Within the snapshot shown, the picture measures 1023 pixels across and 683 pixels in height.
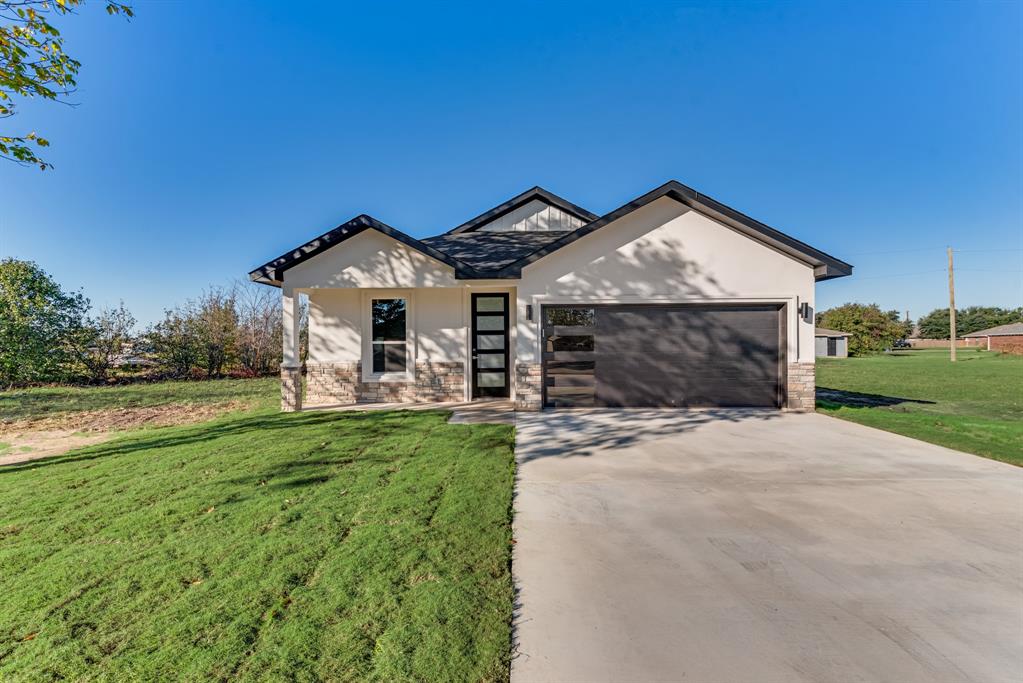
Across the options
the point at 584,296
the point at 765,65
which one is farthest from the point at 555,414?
the point at 765,65

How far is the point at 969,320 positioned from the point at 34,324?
10124cm

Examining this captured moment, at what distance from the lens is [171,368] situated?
664 inches

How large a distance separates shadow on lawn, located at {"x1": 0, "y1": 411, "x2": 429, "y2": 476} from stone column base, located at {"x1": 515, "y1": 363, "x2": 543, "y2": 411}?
2.04m

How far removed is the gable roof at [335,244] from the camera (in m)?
9.30

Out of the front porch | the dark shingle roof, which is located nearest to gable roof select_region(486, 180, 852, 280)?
the dark shingle roof

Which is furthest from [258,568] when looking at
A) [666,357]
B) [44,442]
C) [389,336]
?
[666,357]

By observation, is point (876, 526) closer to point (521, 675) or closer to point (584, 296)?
point (521, 675)

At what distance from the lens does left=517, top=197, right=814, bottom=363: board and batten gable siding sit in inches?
361

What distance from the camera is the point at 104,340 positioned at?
51.6 ft

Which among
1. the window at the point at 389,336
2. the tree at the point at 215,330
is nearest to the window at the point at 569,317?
the window at the point at 389,336

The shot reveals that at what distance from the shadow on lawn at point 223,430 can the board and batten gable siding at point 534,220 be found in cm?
729

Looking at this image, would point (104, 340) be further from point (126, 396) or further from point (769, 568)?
point (769, 568)

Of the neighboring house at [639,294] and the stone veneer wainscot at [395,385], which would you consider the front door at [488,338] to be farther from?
the neighboring house at [639,294]

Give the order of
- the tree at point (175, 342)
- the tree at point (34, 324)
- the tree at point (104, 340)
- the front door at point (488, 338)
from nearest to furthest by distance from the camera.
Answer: the front door at point (488, 338)
the tree at point (34, 324)
the tree at point (104, 340)
the tree at point (175, 342)
